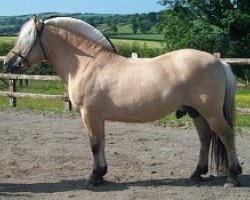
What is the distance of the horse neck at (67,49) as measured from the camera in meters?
5.51

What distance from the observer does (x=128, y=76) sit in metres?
5.23

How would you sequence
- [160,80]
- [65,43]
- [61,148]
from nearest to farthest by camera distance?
[160,80] → [65,43] → [61,148]

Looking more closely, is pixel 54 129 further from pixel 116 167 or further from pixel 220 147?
pixel 220 147

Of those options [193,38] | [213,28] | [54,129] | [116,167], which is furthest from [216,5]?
[116,167]

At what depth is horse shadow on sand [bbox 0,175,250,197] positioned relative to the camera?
5.27 meters

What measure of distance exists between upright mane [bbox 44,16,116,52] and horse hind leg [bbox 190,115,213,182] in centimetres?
138

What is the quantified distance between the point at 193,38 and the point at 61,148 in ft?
81.3

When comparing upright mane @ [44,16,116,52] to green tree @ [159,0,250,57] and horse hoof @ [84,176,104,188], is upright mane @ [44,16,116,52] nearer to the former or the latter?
horse hoof @ [84,176,104,188]

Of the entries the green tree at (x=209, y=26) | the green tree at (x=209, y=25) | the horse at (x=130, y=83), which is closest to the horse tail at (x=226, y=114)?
the horse at (x=130, y=83)

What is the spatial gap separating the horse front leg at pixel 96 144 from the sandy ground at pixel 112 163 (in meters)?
0.12

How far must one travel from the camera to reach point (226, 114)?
5.18 metres

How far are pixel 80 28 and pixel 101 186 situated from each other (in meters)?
1.92

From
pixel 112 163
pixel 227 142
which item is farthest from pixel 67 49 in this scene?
pixel 227 142

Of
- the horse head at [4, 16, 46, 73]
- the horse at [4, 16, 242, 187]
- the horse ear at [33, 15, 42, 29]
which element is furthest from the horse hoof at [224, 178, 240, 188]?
the horse ear at [33, 15, 42, 29]
